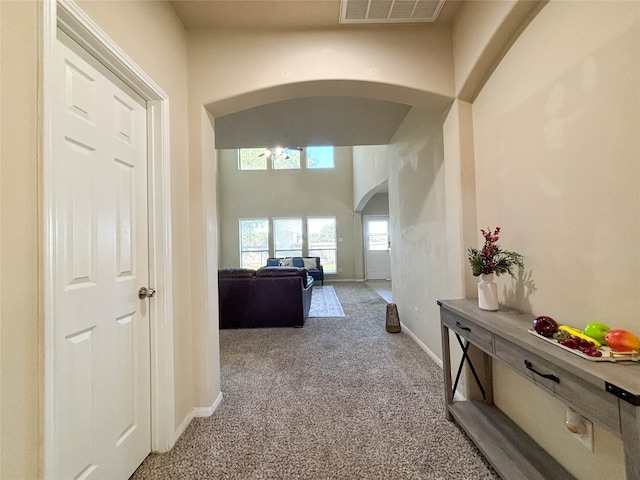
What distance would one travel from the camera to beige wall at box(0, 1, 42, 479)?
820 millimetres

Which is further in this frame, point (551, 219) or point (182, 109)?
point (182, 109)

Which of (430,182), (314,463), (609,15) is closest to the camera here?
(609,15)

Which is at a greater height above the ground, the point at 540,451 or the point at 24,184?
the point at 24,184

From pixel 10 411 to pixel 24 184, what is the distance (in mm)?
664

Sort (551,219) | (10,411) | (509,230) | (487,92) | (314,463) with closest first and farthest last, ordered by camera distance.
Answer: (10,411) → (551,219) → (314,463) → (509,230) → (487,92)

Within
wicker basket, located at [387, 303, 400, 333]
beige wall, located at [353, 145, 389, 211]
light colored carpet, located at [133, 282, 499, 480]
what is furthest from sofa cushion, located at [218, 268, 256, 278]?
beige wall, located at [353, 145, 389, 211]

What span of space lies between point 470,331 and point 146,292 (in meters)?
1.77

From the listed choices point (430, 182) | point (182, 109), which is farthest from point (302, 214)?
point (182, 109)

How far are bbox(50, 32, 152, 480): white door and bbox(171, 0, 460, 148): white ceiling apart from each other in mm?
833

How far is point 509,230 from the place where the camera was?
5.35ft

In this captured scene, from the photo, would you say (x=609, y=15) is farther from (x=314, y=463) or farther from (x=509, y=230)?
(x=314, y=463)

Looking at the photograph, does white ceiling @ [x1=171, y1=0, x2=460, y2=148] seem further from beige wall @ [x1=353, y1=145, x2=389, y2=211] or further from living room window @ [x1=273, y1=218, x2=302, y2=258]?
living room window @ [x1=273, y1=218, x2=302, y2=258]

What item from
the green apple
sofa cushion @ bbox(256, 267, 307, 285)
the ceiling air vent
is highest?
the ceiling air vent

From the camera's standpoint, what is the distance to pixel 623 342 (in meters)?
0.89
